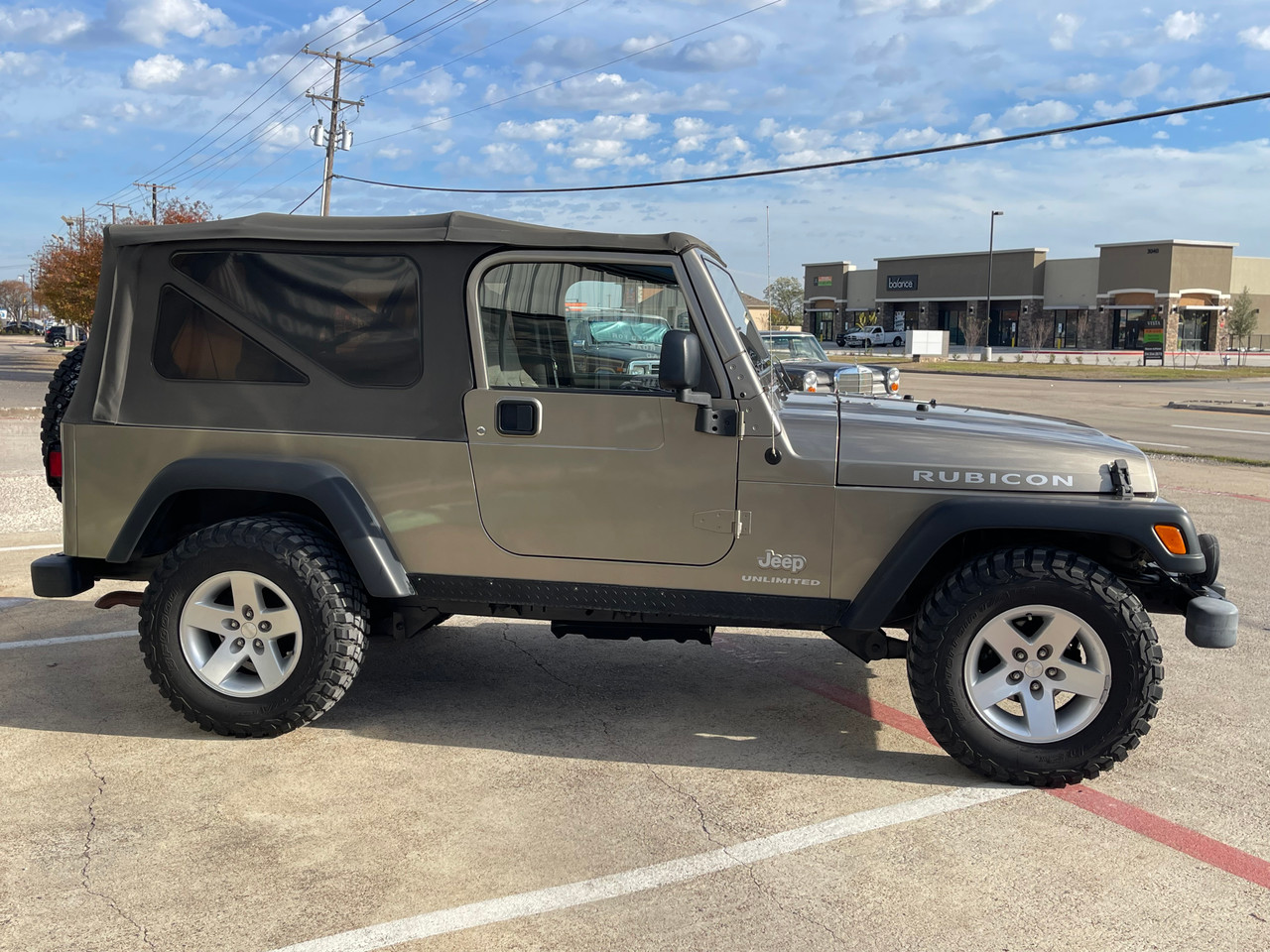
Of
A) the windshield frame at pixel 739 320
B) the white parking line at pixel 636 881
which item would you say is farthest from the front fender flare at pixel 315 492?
the windshield frame at pixel 739 320

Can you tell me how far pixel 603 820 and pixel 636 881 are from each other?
43cm

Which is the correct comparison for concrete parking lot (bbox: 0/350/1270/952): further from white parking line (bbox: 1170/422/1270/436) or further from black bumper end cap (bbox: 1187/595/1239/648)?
white parking line (bbox: 1170/422/1270/436)

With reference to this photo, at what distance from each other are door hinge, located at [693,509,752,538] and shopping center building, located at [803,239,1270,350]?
63.4 m

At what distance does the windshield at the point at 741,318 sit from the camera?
4316 millimetres

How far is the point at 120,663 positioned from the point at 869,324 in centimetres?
7620

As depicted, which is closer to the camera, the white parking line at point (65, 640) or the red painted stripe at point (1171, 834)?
the red painted stripe at point (1171, 834)

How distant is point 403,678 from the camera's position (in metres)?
5.20

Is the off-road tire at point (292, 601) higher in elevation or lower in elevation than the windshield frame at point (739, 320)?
lower

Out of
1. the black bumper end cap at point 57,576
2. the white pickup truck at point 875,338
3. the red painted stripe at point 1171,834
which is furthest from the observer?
the white pickup truck at point 875,338

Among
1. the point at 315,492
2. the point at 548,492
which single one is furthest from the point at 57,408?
the point at 548,492

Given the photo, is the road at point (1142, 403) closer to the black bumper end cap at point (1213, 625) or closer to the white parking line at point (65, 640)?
the black bumper end cap at point (1213, 625)

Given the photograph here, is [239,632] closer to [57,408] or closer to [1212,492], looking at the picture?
[57,408]

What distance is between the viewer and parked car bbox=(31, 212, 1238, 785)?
13.0 feet

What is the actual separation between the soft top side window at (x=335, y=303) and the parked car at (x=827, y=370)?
10.1m
